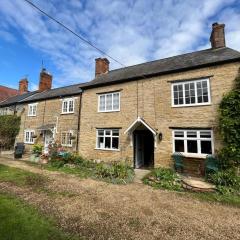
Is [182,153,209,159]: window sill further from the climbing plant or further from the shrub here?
the shrub

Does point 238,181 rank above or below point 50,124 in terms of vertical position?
below

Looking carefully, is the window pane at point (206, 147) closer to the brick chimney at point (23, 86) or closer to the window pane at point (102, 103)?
the window pane at point (102, 103)

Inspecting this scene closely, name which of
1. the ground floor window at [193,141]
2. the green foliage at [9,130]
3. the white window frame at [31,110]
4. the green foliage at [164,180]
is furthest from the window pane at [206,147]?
the green foliage at [9,130]

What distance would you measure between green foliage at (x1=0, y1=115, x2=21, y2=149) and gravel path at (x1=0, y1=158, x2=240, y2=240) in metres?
17.3

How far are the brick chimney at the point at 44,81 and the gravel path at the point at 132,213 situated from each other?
68.7ft

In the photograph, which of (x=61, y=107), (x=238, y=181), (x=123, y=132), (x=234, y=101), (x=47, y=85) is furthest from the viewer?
(x=47, y=85)

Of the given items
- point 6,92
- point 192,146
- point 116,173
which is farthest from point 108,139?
point 6,92

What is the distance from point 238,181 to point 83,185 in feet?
26.4

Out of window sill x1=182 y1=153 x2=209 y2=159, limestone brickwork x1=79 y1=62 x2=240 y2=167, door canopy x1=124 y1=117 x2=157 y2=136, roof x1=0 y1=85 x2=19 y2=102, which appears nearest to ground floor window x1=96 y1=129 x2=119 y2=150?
limestone brickwork x1=79 y1=62 x2=240 y2=167

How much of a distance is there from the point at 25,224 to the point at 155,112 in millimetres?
10585

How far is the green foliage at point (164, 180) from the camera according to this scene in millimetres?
9758

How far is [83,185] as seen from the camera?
9750mm

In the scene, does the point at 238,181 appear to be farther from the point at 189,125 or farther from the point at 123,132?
Answer: the point at 123,132

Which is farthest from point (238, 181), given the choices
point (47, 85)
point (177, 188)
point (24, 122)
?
point (47, 85)
